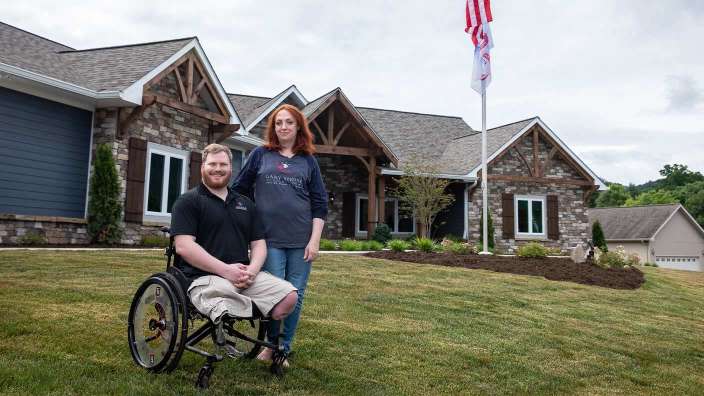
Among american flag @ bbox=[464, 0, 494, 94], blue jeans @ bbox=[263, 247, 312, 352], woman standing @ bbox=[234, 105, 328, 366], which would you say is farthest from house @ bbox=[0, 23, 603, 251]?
blue jeans @ bbox=[263, 247, 312, 352]

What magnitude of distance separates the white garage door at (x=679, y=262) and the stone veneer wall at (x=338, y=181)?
21576 mm

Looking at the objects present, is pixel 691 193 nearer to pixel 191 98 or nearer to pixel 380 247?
pixel 380 247

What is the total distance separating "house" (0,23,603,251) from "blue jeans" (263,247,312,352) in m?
8.39

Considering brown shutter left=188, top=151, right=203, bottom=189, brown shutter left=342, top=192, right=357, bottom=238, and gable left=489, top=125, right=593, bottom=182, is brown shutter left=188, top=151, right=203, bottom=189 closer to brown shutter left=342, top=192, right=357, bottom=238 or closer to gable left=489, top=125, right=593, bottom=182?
brown shutter left=342, top=192, right=357, bottom=238

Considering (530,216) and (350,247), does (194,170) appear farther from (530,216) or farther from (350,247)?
(530,216)

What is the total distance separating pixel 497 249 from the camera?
63.2 ft

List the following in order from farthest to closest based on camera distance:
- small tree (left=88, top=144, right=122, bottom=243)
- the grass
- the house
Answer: small tree (left=88, top=144, right=122, bottom=243) → the house → the grass

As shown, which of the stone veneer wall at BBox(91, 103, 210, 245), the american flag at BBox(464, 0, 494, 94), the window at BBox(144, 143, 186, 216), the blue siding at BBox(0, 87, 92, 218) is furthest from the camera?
the american flag at BBox(464, 0, 494, 94)

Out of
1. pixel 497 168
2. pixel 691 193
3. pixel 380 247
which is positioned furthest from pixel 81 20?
pixel 691 193

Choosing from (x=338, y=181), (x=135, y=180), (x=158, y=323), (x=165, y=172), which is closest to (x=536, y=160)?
(x=338, y=181)

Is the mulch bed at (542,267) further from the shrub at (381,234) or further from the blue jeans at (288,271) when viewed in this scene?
the blue jeans at (288,271)

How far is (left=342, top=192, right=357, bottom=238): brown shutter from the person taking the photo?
18609mm

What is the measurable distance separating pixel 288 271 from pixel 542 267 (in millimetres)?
8985

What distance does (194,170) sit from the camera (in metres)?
13.3
